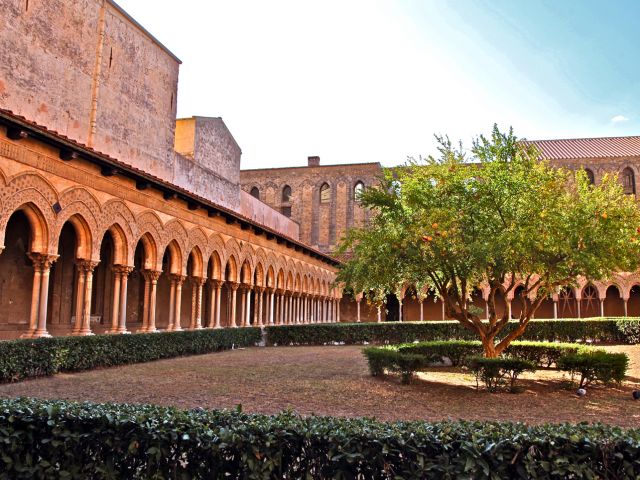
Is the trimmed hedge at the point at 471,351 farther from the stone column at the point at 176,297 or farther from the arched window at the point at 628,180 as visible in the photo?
the arched window at the point at 628,180

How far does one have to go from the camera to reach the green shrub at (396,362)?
11.8 metres

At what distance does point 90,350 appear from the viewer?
13.2 metres

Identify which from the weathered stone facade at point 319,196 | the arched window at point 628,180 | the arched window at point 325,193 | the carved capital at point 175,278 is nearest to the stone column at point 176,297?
the carved capital at point 175,278

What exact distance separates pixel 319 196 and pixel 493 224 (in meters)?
40.0

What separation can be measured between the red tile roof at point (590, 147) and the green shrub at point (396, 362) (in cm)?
3775

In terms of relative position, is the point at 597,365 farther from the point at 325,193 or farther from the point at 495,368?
the point at 325,193

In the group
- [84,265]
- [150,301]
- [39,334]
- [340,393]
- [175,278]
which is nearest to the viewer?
[340,393]

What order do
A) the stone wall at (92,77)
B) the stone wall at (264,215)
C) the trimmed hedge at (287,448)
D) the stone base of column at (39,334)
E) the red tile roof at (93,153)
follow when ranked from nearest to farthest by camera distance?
the trimmed hedge at (287,448)
the red tile roof at (93,153)
the stone base of column at (39,334)
the stone wall at (92,77)
the stone wall at (264,215)

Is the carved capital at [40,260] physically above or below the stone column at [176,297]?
above

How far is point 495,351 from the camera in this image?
12.9 m

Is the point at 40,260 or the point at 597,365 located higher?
the point at 40,260

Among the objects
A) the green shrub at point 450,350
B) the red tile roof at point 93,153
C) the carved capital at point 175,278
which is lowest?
the green shrub at point 450,350

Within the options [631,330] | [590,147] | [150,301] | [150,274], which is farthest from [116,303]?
[590,147]

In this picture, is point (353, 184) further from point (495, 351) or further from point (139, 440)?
point (139, 440)
